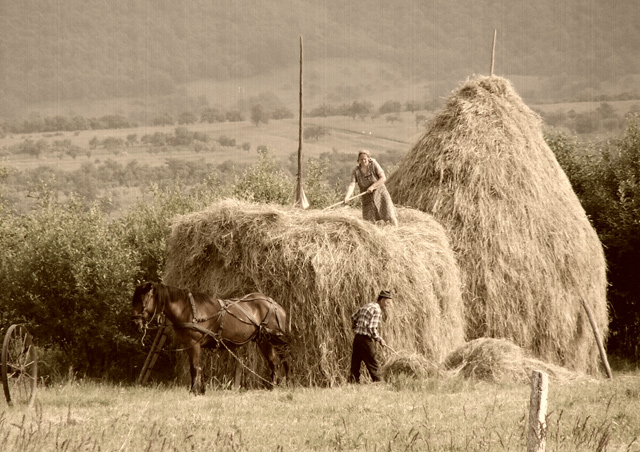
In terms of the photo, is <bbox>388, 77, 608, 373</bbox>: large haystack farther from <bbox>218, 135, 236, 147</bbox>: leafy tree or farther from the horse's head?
<bbox>218, 135, 236, 147</bbox>: leafy tree

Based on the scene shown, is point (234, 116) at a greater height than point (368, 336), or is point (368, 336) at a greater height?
point (368, 336)

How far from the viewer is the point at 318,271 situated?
52.5 ft

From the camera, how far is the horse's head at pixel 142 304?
1427 cm

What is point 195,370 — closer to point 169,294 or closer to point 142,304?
point 169,294

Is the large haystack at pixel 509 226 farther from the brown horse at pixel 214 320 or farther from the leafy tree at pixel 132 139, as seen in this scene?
the leafy tree at pixel 132 139

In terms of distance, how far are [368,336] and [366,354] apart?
33 centimetres

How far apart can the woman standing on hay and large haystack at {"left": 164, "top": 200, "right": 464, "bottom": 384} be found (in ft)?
3.06

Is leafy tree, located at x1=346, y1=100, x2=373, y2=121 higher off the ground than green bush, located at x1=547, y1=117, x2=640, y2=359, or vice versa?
green bush, located at x1=547, y1=117, x2=640, y2=359

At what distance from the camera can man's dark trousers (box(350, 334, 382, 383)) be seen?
51.1 ft

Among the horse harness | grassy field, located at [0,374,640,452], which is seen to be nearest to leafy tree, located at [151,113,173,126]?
the horse harness

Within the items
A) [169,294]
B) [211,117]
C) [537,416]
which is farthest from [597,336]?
[211,117]

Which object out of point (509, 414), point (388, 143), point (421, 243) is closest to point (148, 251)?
point (421, 243)

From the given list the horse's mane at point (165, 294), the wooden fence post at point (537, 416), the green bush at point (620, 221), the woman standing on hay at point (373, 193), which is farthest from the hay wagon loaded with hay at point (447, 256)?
the wooden fence post at point (537, 416)

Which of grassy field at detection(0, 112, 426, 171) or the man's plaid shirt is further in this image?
grassy field at detection(0, 112, 426, 171)
